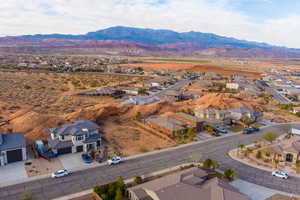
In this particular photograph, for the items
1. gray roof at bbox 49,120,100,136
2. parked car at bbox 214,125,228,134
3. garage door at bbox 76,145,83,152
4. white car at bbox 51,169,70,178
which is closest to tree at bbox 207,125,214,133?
parked car at bbox 214,125,228,134

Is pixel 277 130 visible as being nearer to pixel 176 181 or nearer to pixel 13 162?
Answer: pixel 176 181

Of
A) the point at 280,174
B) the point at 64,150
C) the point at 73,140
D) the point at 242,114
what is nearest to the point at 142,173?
the point at 73,140

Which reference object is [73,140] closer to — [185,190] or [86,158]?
[86,158]

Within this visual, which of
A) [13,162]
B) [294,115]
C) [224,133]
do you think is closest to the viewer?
[13,162]

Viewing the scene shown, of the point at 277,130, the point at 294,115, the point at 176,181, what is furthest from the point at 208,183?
the point at 294,115

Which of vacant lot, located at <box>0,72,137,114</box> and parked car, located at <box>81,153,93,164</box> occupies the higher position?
vacant lot, located at <box>0,72,137,114</box>

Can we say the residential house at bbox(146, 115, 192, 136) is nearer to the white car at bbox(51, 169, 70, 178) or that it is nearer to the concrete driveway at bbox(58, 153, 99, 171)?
the concrete driveway at bbox(58, 153, 99, 171)
